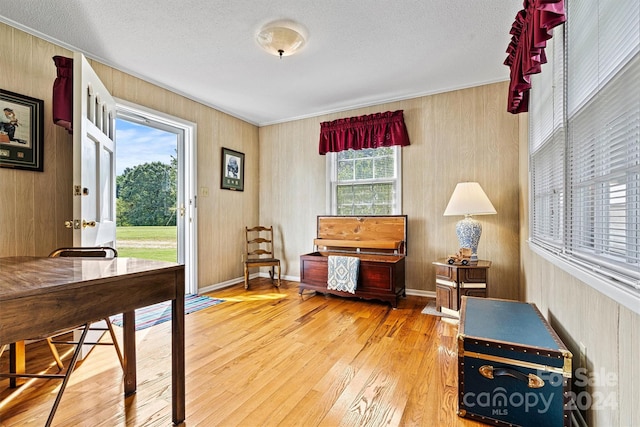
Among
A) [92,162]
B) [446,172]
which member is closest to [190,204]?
[92,162]

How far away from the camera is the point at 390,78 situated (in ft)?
10.4

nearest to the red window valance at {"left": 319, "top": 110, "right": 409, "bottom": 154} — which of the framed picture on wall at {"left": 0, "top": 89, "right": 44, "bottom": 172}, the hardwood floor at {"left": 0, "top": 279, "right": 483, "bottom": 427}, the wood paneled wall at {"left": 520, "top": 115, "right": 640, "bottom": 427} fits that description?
the hardwood floor at {"left": 0, "top": 279, "right": 483, "bottom": 427}

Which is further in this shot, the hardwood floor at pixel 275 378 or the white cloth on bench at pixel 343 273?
the white cloth on bench at pixel 343 273

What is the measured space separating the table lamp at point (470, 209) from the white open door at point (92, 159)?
3067 mm

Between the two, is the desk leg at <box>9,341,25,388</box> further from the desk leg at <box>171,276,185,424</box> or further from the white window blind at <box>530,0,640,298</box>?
the white window blind at <box>530,0,640,298</box>

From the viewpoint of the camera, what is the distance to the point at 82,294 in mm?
1035

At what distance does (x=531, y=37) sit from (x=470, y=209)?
1.65m

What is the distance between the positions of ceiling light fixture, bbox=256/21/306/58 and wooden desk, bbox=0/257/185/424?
6.21 feet

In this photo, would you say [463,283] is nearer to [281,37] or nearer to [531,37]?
[531,37]

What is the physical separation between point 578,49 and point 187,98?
3.68 m

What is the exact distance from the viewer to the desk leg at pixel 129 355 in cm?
163

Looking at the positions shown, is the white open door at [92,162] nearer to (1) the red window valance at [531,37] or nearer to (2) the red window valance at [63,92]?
(2) the red window valance at [63,92]

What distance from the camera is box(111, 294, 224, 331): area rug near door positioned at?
2678 millimetres

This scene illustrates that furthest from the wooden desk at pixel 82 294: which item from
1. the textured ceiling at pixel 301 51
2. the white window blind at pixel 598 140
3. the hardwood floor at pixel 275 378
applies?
the textured ceiling at pixel 301 51
